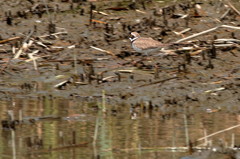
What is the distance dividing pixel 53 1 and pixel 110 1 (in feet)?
3.33

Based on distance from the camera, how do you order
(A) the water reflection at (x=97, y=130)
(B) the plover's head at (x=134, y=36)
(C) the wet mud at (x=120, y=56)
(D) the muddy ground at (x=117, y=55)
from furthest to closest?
(B) the plover's head at (x=134, y=36) < (D) the muddy ground at (x=117, y=55) < (C) the wet mud at (x=120, y=56) < (A) the water reflection at (x=97, y=130)

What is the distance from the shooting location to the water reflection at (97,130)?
6.82 m

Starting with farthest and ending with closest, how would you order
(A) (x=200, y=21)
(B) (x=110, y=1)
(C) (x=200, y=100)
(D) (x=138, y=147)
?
(B) (x=110, y=1) < (A) (x=200, y=21) < (C) (x=200, y=100) < (D) (x=138, y=147)

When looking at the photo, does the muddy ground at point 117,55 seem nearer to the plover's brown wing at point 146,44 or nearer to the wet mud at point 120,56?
the wet mud at point 120,56

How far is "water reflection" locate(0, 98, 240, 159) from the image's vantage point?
6.82 m

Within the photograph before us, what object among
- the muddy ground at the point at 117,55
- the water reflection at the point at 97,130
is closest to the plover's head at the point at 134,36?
the muddy ground at the point at 117,55

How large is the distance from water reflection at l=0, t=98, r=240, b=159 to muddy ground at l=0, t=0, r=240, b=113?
19.4 inches

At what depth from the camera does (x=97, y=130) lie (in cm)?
764

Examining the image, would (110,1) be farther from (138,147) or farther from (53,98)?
(138,147)

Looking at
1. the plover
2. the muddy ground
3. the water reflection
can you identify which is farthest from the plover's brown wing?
the water reflection

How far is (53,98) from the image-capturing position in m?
9.91

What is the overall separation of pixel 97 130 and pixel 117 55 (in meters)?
3.76

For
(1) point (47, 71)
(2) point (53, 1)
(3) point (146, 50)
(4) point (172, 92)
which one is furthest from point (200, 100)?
(2) point (53, 1)

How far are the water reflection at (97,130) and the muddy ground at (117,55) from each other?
49cm
